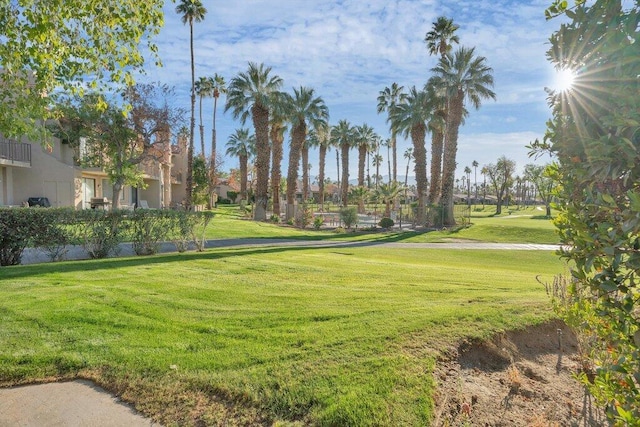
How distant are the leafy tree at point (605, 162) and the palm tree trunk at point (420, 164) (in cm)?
3605

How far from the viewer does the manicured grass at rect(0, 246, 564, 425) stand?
349cm

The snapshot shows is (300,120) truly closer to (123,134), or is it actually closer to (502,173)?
(123,134)

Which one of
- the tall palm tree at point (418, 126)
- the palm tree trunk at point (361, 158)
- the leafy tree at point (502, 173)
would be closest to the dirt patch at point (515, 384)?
the tall palm tree at point (418, 126)

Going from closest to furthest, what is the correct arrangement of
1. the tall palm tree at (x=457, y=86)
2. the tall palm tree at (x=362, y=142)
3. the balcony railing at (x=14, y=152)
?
the balcony railing at (x=14, y=152) → the tall palm tree at (x=457, y=86) → the tall palm tree at (x=362, y=142)

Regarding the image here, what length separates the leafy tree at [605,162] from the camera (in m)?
1.83

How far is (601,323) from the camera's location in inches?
101

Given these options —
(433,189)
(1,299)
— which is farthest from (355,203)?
(1,299)

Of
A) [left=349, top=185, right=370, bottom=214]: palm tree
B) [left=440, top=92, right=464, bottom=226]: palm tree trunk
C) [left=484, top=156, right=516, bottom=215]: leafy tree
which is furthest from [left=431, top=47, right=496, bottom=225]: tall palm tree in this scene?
[left=484, top=156, right=516, bottom=215]: leafy tree

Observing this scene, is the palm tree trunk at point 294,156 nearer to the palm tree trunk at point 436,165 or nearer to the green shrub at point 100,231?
the palm tree trunk at point 436,165

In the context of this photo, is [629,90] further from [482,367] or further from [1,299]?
[1,299]

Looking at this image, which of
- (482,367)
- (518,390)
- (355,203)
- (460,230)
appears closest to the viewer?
(518,390)

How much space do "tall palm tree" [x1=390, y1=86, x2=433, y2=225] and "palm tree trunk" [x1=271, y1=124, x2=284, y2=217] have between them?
1199 centimetres

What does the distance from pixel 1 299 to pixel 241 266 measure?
15.8 feet

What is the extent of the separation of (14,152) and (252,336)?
26.6 meters
